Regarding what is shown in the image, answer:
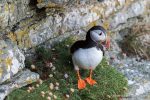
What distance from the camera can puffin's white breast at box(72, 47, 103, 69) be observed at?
7496mm

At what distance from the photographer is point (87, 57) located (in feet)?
24.6

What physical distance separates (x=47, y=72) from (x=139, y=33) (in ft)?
8.16

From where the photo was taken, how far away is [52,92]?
24.7 ft

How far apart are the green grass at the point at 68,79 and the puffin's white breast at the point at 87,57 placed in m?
0.38

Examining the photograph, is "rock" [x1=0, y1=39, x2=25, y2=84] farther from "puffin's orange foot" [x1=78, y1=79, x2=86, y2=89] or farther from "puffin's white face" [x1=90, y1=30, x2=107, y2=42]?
"puffin's white face" [x1=90, y1=30, x2=107, y2=42]

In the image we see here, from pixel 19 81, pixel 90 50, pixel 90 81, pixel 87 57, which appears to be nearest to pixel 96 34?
pixel 90 50

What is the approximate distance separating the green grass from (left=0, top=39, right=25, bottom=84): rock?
41 cm

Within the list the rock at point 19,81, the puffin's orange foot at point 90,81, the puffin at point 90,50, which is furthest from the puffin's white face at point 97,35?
the rock at point 19,81

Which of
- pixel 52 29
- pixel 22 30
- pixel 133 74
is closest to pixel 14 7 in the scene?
pixel 22 30

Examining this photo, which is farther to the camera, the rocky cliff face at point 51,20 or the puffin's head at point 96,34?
the puffin's head at point 96,34

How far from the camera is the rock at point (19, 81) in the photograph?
6895mm

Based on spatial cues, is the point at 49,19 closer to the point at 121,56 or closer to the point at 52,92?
the point at 52,92

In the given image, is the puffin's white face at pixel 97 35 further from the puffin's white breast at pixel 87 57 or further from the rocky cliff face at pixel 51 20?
the rocky cliff face at pixel 51 20

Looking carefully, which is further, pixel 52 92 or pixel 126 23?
pixel 126 23
